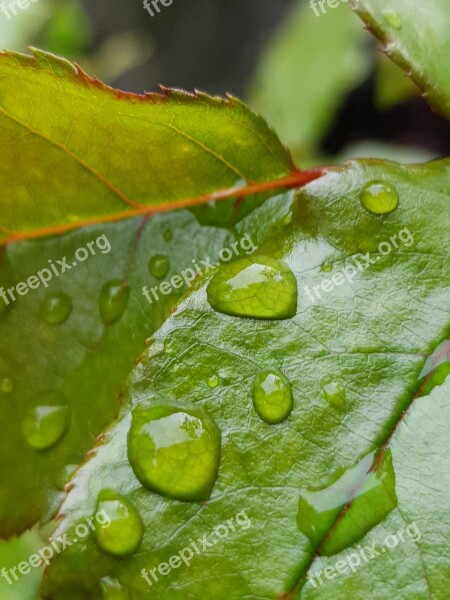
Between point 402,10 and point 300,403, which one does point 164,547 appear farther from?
point 402,10

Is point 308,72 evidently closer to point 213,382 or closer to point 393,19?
point 393,19

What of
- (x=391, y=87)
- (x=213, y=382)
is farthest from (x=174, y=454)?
(x=391, y=87)

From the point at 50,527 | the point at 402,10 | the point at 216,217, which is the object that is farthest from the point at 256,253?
the point at 50,527

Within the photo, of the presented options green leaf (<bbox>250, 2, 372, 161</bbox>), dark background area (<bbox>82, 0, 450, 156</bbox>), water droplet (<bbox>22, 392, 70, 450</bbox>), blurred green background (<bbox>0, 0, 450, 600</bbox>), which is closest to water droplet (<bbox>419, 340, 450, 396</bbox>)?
water droplet (<bbox>22, 392, 70, 450</bbox>)

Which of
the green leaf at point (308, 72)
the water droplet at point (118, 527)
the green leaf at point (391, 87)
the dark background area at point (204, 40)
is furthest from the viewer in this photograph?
the dark background area at point (204, 40)

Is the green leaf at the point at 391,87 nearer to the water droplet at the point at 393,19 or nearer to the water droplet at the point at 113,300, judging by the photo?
the water droplet at the point at 393,19

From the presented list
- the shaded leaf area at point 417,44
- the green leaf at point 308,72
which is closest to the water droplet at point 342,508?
the shaded leaf area at point 417,44
